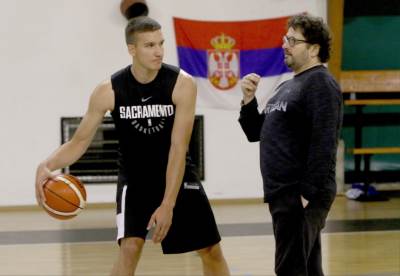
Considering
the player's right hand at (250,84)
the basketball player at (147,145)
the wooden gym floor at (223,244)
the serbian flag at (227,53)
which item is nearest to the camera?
the player's right hand at (250,84)

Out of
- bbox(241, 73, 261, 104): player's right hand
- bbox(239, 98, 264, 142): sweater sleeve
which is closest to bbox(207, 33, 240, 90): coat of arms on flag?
bbox(239, 98, 264, 142): sweater sleeve

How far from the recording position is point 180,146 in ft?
12.5

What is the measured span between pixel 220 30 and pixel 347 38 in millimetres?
1894

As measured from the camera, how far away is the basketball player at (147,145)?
3.90m

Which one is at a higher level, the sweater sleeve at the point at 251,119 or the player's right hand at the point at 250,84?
the player's right hand at the point at 250,84

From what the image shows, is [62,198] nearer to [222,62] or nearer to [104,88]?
[104,88]

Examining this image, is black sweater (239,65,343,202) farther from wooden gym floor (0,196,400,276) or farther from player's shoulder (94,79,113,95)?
wooden gym floor (0,196,400,276)

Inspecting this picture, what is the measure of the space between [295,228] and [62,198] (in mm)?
1333

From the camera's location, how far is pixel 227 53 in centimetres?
910

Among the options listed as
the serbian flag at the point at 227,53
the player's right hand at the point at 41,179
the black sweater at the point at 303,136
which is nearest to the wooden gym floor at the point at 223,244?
the serbian flag at the point at 227,53

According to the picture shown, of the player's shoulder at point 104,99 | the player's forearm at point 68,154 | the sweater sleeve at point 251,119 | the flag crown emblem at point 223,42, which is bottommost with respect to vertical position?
the player's forearm at point 68,154

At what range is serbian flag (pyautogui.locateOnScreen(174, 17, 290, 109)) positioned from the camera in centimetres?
904

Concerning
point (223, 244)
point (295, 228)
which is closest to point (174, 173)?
point (295, 228)

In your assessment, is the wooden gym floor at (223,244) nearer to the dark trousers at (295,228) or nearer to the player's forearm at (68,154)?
the player's forearm at (68,154)
